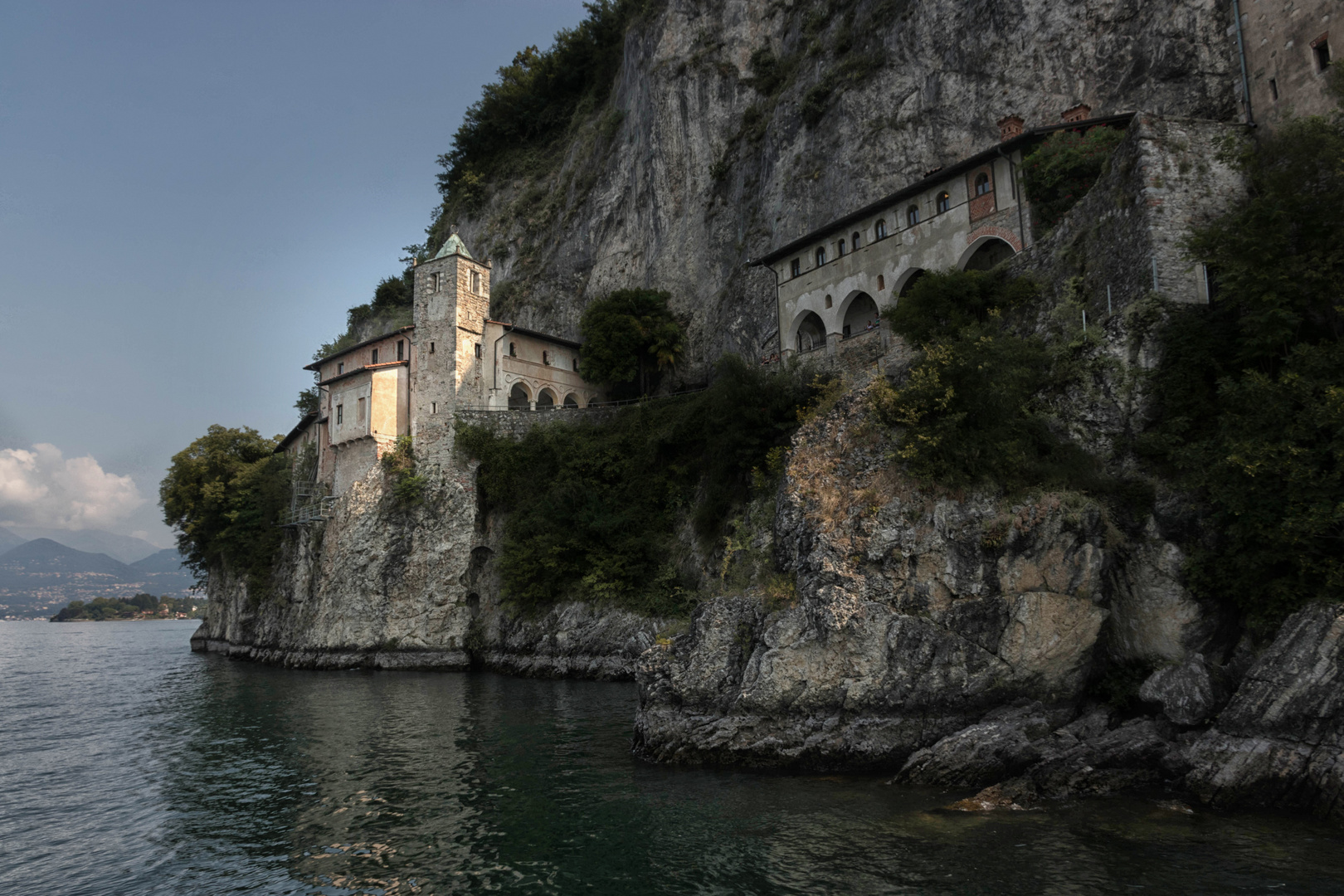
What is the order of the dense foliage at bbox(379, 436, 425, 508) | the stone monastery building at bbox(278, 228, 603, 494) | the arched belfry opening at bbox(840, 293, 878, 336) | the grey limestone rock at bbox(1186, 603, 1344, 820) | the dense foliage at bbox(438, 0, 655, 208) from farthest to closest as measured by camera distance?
1. the dense foliage at bbox(438, 0, 655, 208)
2. the stone monastery building at bbox(278, 228, 603, 494)
3. the dense foliage at bbox(379, 436, 425, 508)
4. the arched belfry opening at bbox(840, 293, 878, 336)
5. the grey limestone rock at bbox(1186, 603, 1344, 820)

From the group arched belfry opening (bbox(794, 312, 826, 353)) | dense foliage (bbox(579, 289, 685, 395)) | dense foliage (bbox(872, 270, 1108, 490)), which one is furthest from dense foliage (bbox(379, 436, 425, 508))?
dense foliage (bbox(872, 270, 1108, 490))

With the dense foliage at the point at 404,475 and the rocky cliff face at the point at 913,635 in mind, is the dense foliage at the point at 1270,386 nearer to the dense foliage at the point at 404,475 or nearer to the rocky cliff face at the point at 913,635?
the rocky cliff face at the point at 913,635

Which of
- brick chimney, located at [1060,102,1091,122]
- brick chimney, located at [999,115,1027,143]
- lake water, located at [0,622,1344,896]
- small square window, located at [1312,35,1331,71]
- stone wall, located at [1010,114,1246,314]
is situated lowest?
lake water, located at [0,622,1344,896]

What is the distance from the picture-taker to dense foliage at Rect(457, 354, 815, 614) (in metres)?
29.2

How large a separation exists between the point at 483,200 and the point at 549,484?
38.8 meters

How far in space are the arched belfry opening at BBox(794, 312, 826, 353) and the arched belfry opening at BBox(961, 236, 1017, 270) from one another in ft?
26.8

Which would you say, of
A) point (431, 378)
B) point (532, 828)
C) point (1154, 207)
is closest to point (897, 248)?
point (1154, 207)

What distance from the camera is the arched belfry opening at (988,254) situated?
98.8 feet

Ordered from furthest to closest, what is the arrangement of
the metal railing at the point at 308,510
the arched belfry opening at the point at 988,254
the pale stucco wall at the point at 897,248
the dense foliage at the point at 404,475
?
1. the metal railing at the point at 308,510
2. the dense foliage at the point at 404,475
3. the arched belfry opening at the point at 988,254
4. the pale stucco wall at the point at 897,248

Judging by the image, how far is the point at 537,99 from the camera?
67.6m

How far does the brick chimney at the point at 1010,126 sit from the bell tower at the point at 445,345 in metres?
26.7

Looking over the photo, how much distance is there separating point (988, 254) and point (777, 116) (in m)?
17.7

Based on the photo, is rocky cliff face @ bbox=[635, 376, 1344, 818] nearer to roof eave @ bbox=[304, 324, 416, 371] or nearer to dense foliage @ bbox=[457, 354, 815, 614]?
dense foliage @ bbox=[457, 354, 815, 614]

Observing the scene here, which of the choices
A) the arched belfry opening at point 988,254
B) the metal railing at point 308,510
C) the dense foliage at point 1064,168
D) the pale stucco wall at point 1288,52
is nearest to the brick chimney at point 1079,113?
the dense foliage at point 1064,168
